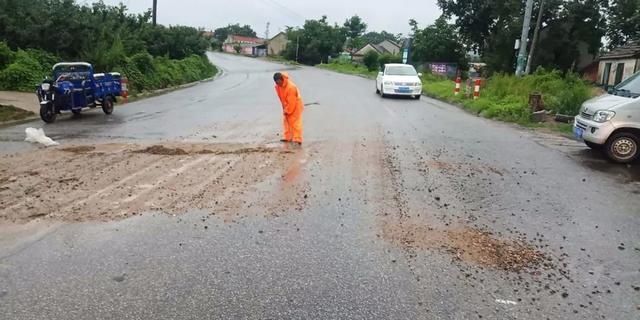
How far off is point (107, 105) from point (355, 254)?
474 inches

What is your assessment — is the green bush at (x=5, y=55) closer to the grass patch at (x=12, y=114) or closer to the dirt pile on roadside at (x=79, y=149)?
the grass patch at (x=12, y=114)

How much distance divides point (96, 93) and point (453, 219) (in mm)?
11438

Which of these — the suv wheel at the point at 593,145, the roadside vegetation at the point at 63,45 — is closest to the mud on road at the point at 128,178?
the suv wheel at the point at 593,145

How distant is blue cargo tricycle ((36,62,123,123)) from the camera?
1231cm

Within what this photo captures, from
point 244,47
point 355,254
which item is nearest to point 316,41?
point 244,47

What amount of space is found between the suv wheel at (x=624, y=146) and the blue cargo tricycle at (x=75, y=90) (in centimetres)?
1213

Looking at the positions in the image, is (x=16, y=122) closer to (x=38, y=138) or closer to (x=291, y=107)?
(x=38, y=138)

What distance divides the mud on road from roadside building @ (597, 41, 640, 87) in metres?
29.1

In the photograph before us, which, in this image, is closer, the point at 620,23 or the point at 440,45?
the point at 620,23

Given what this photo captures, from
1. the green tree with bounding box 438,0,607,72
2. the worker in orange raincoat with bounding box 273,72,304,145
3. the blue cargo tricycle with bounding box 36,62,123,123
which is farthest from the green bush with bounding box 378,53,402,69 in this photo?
the worker in orange raincoat with bounding box 273,72,304,145

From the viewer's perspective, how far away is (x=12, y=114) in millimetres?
12742

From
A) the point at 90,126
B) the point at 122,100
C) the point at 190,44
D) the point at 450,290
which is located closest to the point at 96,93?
the point at 90,126

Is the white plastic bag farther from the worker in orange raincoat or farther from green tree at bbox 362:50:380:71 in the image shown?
green tree at bbox 362:50:380:71

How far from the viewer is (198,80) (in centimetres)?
3334
